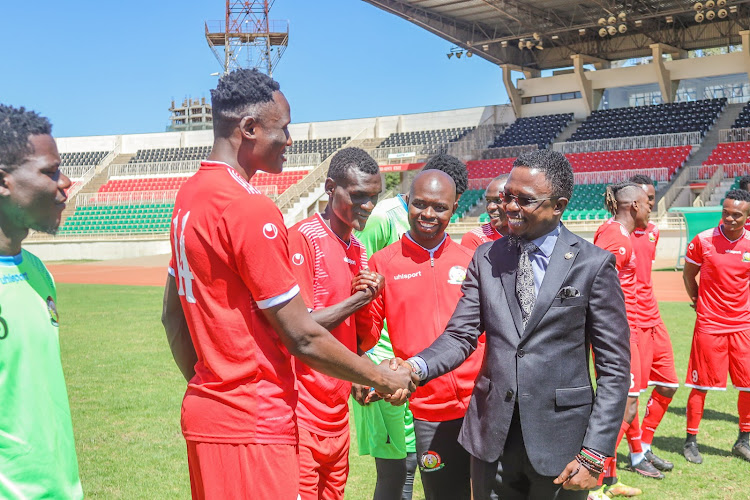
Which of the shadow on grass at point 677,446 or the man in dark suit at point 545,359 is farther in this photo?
the shadow on grass at point 677,446

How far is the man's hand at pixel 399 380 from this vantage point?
10.3 ft

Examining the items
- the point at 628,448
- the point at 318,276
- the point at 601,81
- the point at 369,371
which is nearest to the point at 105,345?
the point at 628,448

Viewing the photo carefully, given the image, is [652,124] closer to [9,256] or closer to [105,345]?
[105,345]

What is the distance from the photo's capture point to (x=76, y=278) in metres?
28.2

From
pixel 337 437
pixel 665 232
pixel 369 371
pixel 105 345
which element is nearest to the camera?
pixel 369 371

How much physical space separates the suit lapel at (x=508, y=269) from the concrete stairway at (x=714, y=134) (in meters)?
32.4

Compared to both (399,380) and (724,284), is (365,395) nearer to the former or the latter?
(399,380)

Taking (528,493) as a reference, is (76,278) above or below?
below

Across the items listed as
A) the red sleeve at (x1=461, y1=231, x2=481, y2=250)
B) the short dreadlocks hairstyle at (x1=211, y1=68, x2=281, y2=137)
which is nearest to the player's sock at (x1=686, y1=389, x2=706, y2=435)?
A: the red sleeve at (x1=461, y1=231, x2=481, y2=250)

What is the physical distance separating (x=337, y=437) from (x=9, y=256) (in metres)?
1.90

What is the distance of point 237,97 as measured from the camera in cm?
272

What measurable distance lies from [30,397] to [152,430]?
556 cm

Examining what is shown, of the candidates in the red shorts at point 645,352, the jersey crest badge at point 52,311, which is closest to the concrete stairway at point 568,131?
the red shorts at point 645,352

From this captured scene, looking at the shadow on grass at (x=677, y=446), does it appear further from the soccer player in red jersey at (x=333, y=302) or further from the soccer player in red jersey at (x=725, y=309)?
the soccer player in red jersey at (x=333, y=302)
